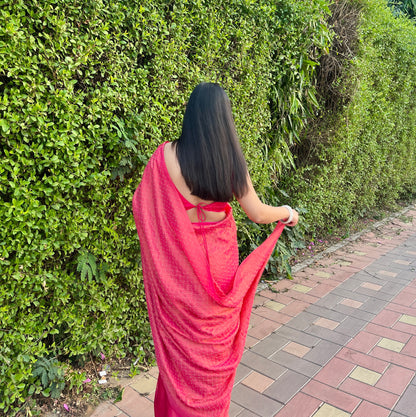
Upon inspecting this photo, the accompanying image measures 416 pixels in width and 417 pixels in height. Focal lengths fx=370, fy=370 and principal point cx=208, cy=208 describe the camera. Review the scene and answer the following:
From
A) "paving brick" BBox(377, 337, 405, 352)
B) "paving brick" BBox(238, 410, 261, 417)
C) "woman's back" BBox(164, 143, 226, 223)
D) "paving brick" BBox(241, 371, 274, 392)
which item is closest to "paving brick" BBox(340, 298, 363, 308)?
"paving brick" BBox(377, 337, 405, 352)

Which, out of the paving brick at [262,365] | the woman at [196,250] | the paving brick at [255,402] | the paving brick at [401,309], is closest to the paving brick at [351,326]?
the paving brick at [401,309]

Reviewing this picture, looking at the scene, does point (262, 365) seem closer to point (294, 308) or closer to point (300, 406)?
point (300, 406)

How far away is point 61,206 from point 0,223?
36cm

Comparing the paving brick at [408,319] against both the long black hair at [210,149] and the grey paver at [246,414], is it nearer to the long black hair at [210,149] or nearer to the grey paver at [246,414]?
the grey paver at [246,414]

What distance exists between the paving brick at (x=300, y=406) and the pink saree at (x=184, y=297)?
72 centimetres

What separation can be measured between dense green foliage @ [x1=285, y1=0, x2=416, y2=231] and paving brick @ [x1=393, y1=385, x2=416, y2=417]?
8.40ft

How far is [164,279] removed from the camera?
1771 millimetres

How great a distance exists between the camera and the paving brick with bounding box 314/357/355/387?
2.71 m

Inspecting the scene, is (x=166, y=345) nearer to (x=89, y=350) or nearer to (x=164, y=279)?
(x=164, y=279)

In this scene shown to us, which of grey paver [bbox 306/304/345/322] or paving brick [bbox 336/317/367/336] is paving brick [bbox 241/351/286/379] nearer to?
paving brick [bbox 336/317/367/336]

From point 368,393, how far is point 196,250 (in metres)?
1.81

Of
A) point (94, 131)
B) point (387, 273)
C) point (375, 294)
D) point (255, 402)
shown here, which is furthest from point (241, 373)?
point (387, 273)

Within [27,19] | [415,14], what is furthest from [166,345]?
[415,14]

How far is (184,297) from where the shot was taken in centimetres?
177
